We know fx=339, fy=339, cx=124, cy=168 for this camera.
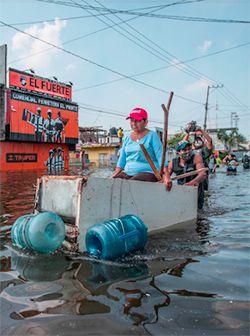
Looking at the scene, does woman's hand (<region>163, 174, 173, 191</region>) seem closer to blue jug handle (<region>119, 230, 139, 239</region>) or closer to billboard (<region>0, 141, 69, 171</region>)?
blue jug handle (<region>119, 230, 139, 239</region>)

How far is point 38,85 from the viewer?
2906 centimetres

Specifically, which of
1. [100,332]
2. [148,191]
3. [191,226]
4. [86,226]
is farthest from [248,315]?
[191,226]

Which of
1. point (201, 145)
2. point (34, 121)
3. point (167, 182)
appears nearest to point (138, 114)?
point (167, 182)

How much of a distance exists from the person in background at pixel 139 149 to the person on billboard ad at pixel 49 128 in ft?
83.8

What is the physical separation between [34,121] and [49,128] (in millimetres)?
1936

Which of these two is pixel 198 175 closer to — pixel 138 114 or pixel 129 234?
pixel 138 114

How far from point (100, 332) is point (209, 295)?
1080mm

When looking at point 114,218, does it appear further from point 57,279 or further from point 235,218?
point 235,218

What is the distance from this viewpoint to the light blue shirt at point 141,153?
524 cm

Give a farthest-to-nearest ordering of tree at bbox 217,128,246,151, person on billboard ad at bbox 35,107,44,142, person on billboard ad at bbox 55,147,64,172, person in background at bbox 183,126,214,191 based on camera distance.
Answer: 1. tree at bbox 217,128,246,151
2. person on billboard ad at bbox 55,147,64,172
3. person on billboard ad at bbox 35,107,44,142
4. person in background at bbox 183,126,214,191

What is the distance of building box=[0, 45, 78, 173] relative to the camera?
26.5m

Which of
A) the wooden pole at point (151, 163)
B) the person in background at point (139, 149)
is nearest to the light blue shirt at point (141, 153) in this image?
the person in background at point (139, 149)

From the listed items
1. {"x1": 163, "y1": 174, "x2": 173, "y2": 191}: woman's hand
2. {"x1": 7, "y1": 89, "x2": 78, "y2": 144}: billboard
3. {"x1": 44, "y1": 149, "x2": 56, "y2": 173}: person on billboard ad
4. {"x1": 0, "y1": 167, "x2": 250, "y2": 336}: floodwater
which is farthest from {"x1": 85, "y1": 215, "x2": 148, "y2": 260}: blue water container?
{"x1": 44, "y1": 149, "x2": 56, "y2": 173}: person on billboard ad

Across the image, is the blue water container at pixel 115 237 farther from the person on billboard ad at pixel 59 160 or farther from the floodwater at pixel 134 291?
the person on billboard ad at pixel 59 160
